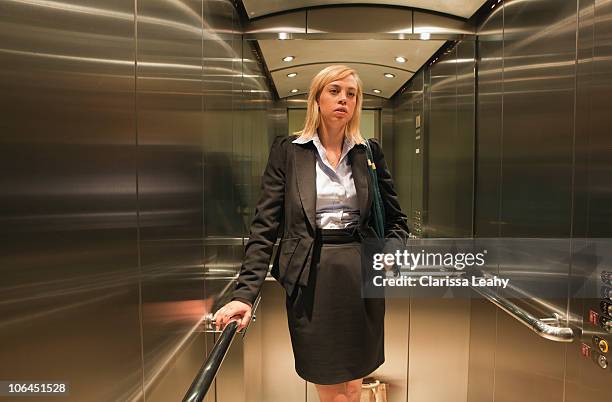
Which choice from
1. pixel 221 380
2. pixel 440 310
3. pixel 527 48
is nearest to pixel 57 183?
pixel 221 380

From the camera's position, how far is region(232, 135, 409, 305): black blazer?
1769 mm

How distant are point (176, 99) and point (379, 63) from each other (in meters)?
2.09

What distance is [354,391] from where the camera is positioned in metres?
2.01

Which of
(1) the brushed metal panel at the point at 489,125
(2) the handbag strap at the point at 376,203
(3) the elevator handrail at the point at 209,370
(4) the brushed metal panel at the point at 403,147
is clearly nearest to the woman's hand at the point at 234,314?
(3) the elevator handrail at the point at 209,370

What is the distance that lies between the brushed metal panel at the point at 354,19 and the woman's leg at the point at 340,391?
2.19 metres

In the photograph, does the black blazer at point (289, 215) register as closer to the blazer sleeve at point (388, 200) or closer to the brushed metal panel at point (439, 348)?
the blazer sleeve at point (388, 200)

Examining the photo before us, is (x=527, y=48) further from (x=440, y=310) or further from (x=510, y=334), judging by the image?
(x=440, y=310)

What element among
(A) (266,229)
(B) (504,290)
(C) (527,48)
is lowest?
(B) (504,290)

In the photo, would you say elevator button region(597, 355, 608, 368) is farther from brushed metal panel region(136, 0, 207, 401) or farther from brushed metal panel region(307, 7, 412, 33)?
brushed metal panel region(307, 7, 412, 33)

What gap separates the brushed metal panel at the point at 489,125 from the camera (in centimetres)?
280

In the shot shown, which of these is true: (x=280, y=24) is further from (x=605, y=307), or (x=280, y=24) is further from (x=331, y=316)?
(x=605, y=307)
